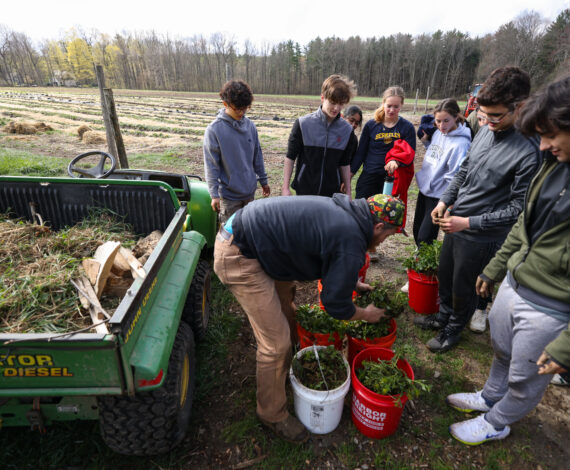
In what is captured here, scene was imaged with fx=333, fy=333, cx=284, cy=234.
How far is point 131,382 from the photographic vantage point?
1693 mm

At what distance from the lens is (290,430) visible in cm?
234

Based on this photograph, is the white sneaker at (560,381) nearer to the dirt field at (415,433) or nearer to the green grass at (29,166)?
the dirt field at (415,433)

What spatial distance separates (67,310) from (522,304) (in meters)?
2.69

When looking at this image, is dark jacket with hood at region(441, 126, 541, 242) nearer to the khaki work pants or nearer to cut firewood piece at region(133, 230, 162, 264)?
the khaki work pants

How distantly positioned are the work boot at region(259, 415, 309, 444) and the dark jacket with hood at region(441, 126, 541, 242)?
1.95 m

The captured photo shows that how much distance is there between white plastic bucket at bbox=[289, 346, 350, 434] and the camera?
223 cm

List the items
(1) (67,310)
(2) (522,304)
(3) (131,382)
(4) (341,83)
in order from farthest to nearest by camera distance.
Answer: (4) (341,83)
(1) (67,310)
(2) (522,304)
(3) (131,382)

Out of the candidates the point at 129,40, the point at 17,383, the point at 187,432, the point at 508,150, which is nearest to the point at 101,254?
the point at 17,383

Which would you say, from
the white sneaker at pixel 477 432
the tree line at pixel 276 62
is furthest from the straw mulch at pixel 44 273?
the tree line at pixel 276 62

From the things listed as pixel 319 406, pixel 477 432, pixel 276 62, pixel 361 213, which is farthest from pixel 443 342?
pixel 276 62

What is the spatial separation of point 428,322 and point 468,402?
0.95 metres

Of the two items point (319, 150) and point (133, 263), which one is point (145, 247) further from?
point (319, 150)

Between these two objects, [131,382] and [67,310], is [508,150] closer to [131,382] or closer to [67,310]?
[131,382]

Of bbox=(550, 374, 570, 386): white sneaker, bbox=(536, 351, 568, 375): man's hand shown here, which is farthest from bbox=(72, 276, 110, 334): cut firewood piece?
bbox=(550, 374, 570, 386): white sneaker
